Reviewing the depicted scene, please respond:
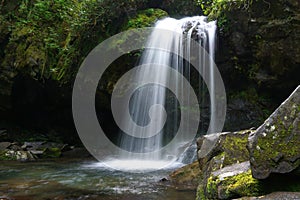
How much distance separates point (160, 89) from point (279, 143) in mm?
6935

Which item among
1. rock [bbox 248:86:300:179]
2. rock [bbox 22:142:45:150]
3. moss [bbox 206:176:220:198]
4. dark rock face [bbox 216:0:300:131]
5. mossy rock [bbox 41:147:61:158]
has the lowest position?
mossy rock [bbox 41:147:61:158]

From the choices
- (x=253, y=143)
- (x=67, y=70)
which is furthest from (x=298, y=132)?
(x=67, y=70)

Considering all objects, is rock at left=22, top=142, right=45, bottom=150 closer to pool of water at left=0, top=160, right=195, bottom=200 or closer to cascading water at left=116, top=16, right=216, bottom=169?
pool of water at left=0, top=160, right=195, bottom=200

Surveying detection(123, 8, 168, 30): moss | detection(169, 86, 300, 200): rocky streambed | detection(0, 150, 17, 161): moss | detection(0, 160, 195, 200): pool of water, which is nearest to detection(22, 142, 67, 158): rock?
detection(0, 150, 17, 161): moss

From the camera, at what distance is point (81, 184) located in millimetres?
5590

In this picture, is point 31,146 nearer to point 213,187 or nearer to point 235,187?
point 213,187

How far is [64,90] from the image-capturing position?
10133 mm

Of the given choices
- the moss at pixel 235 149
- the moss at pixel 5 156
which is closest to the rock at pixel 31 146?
the moss at pixel 5 156

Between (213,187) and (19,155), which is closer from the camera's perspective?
(213,187)

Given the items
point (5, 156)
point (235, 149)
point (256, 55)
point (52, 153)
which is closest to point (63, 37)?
point (52, 153)

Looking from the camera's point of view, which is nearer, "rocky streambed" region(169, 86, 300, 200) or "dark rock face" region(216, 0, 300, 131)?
"rocky streambed" region(169, 86, 300, 200)

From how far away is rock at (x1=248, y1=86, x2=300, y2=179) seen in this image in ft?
7.13

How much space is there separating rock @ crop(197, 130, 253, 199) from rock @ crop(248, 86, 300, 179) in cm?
86

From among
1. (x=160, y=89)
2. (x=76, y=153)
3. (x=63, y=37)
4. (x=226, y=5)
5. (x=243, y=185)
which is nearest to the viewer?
(x=243, y=185)
